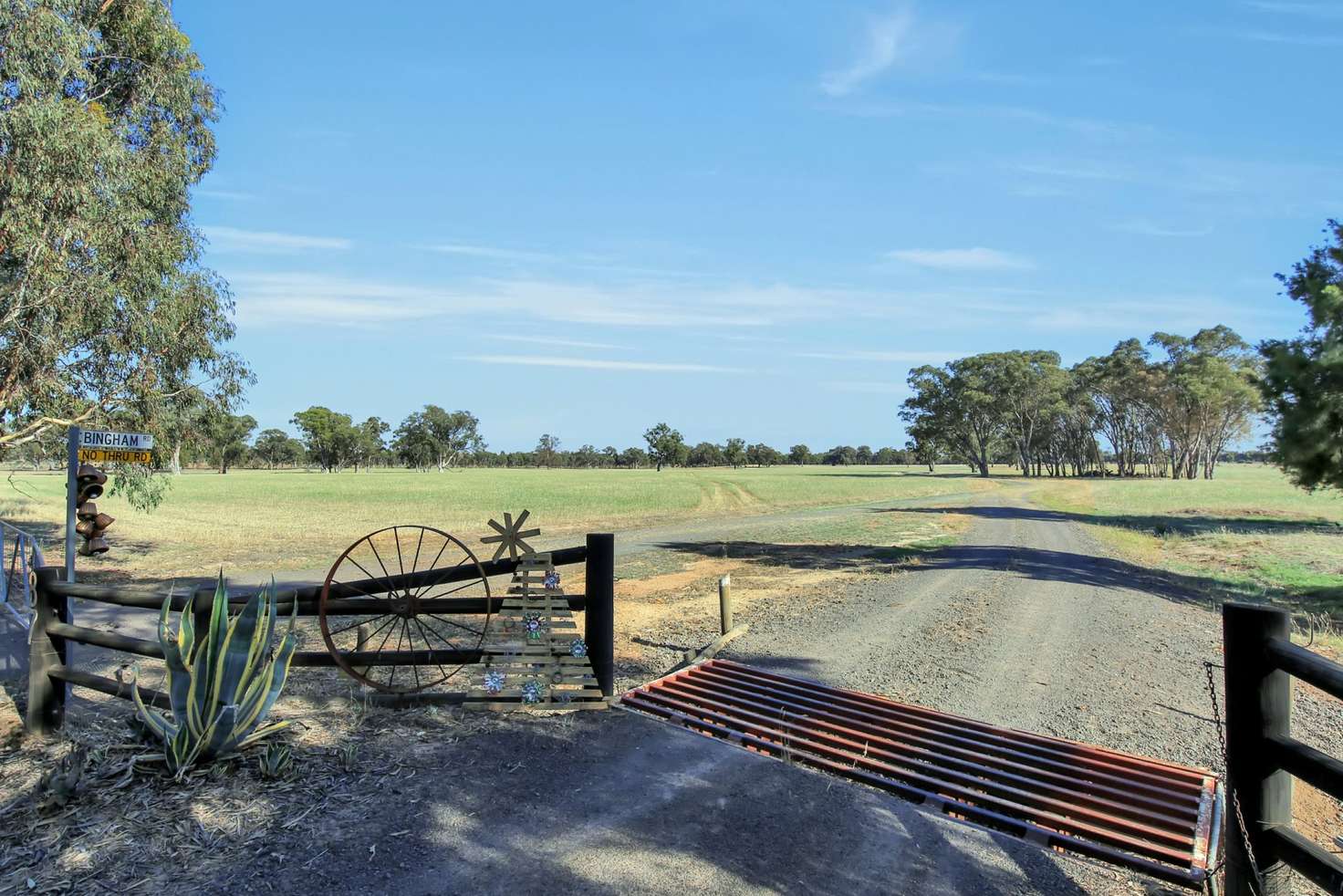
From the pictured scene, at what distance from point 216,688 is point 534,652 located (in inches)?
86.5

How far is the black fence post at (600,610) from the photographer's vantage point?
5957 millimetres

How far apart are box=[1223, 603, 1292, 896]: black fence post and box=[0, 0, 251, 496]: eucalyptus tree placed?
17.6 meters

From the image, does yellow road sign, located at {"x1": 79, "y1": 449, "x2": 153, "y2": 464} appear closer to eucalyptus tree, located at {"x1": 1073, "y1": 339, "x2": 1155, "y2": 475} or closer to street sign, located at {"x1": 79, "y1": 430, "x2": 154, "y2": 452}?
street sign, located at {"x1": 79, "y1": 430, "x2": 154, "y2": 452}

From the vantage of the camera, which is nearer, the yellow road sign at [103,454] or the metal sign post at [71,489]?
the metal sign post at [71,489]

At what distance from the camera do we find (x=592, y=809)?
421cm

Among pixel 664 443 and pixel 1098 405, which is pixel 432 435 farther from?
pixel 1098 405

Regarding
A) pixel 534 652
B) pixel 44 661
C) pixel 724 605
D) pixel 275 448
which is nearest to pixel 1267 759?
pixel 534 652

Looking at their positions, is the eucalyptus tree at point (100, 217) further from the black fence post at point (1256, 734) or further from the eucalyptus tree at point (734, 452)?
the eucalyptus tree at point (734, 452)

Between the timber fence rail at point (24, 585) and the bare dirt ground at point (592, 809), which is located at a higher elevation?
the timber fence rail at point (24, 585)

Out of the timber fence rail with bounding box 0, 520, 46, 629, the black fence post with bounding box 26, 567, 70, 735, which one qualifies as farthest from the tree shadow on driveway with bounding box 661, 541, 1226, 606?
the black fence post with bounding box 26, 567, 70, 735

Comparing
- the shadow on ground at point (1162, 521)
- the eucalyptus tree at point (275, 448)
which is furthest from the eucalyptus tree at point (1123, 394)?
the eucalyptus tree at point (275, 448)

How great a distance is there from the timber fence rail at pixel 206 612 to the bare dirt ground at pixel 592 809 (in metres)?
0.37

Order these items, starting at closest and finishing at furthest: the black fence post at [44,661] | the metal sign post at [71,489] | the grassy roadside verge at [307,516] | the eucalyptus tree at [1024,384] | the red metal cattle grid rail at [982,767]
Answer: the red metal cattle grid rail at [982,767] < the black fence post at [44,661] < the metal sign post at [71,489] < the grassy roadside verge at [307,516] < the eucalyptus tree at [1024,384]

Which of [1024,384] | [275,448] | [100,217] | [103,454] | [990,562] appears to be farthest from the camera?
[275,448]
